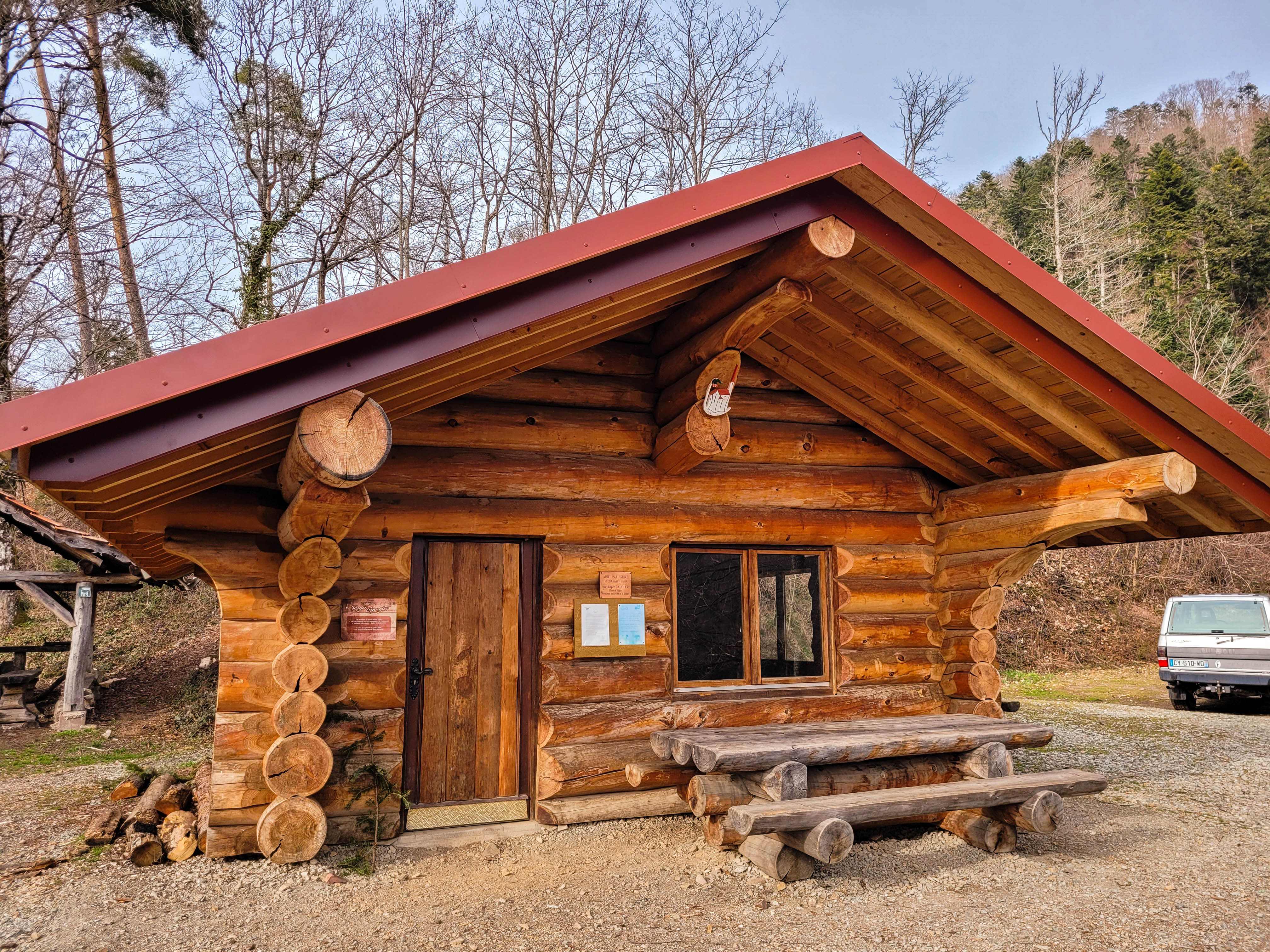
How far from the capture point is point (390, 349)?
418cm

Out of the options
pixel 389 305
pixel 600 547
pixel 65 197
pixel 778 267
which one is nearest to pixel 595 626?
pixel 600 547

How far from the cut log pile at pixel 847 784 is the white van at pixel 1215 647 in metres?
9.10

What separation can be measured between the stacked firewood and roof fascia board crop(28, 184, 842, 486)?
2.74 metres

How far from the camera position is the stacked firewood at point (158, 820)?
17.0ft

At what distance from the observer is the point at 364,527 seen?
5.79m

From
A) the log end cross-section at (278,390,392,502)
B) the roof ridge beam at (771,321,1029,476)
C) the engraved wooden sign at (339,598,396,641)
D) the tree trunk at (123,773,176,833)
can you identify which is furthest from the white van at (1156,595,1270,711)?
the tree trunk at (123,773,176,833)

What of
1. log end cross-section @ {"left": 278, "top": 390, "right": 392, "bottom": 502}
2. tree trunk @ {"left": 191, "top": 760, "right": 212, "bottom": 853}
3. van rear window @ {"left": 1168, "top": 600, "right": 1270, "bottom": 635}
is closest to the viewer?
log end cross-section @ {"left": 278, "top": 390, "right": 392, "bottom": 502}

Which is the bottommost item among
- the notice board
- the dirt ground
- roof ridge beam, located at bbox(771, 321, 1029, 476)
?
the dirt ground

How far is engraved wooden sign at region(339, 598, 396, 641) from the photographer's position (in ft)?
18.6

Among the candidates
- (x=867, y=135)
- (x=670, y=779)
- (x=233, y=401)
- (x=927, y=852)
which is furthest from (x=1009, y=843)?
(x=233, y=401)

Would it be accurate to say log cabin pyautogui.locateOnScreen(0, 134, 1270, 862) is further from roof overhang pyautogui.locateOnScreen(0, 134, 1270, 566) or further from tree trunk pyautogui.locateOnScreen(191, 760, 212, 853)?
tree trunk pyautogui.locateOnScreen(191, 760, 212, 853)

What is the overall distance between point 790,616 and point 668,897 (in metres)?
2.97

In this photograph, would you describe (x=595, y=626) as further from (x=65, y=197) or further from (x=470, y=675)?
(x=65, y=197)

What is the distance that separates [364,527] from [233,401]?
2079 millimetres
